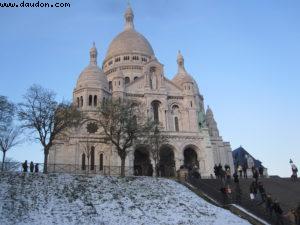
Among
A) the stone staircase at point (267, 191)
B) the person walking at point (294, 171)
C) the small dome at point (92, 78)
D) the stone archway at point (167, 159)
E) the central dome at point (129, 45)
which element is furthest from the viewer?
the central dome at point (129, 45)

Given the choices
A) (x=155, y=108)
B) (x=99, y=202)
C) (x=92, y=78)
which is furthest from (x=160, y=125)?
(x=99, y=202)

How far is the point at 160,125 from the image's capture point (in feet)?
185

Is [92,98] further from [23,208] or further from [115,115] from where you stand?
[23,208]

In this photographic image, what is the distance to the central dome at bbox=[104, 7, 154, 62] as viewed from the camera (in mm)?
78062

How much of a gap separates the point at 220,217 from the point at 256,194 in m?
5.49

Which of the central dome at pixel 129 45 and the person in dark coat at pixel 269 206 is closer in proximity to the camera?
the person in dark coat at pixel 269 206

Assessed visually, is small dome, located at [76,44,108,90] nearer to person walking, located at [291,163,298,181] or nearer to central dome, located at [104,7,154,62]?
central dome, located at [104,7,154,62]

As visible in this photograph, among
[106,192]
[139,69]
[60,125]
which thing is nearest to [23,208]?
[106,192]

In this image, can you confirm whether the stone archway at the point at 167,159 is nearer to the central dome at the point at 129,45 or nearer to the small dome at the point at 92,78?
the small dome at the point at 92,78

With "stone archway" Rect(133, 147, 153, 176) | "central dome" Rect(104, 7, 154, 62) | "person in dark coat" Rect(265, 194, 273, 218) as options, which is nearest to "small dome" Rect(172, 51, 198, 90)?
"central dome" Rect(104, 7, 154, 62)

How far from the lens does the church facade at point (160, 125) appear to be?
51000 millimetres

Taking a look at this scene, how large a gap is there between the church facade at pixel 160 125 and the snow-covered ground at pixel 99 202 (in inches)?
631

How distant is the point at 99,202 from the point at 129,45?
56530 mm

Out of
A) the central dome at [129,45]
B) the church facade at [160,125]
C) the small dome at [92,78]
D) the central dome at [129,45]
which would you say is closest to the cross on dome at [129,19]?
the central dome at [129,45]
